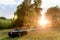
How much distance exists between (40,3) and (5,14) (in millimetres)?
676

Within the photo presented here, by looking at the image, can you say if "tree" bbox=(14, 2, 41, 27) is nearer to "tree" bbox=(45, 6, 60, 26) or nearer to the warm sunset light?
the warm sunset light

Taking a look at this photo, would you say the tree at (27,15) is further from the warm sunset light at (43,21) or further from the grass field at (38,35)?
the grass field at (38,35)

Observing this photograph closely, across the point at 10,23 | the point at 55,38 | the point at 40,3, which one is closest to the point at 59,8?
the point at 40,3

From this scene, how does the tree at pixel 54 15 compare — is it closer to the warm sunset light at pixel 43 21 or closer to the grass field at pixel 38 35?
the warm sunset light at pixel 43 21

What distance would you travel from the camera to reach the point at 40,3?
2.57m

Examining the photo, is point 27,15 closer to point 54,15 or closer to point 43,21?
point 43,21

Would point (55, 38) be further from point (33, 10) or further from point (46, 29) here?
point (33, 10)

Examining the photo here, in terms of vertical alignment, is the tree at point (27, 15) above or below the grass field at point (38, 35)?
above

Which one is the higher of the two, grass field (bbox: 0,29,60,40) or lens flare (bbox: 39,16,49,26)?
lens flare (bbox: 39,16,49,26)

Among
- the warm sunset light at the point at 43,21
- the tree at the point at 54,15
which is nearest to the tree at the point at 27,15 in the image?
the warm sunset light at the point at 43,21

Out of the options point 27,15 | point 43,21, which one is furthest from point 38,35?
point 27,15

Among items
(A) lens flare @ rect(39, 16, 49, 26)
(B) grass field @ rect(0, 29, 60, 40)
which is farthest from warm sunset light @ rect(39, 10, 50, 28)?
(B) grass field @ rect(0, 29, 60, 40)

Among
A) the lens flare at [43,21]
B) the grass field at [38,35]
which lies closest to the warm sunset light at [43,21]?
the lens flare at [43,21]

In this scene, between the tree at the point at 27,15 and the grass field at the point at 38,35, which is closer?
the grass field at the point at 38,35
